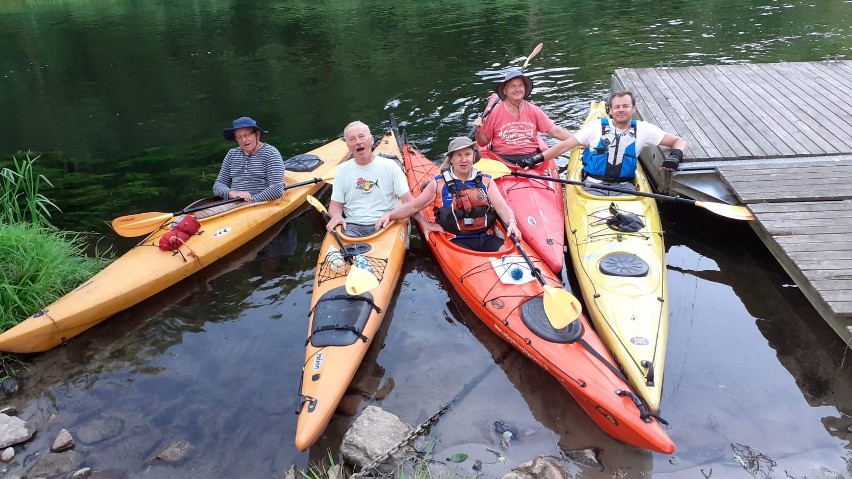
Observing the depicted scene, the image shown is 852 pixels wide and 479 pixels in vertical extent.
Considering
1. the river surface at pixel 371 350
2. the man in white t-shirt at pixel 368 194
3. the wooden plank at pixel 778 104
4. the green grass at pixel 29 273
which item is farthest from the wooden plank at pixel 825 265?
the green grass at pixel 29 273

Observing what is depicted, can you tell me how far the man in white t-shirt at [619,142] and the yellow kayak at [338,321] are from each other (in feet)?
6.24

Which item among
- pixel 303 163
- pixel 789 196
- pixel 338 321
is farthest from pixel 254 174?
pixel 789 196

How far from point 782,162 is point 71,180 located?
8.58 m

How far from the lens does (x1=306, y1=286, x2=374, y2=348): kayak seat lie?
398 cm

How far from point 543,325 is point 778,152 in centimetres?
362

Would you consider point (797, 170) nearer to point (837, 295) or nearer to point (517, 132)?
point (837, 295)

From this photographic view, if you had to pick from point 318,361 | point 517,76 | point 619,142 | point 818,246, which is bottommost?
point 318,361

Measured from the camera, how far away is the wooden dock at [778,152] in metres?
4.32

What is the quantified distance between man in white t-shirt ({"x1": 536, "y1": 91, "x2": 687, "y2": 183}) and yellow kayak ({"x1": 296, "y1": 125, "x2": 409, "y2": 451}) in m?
1.90

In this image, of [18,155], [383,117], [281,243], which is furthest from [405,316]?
[18,155]

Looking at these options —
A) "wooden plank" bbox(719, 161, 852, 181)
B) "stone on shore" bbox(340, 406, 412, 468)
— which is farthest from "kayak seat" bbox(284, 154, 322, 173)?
"wooden plank" bbox(719, 161, 852, 181)

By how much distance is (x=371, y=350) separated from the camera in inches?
177

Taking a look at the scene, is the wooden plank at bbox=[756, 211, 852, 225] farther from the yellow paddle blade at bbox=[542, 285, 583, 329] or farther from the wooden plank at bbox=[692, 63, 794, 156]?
the yellow paddle blade at bbox=[542, 285, 583, 329]

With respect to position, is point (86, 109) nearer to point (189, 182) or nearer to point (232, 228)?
point (189, 182)
